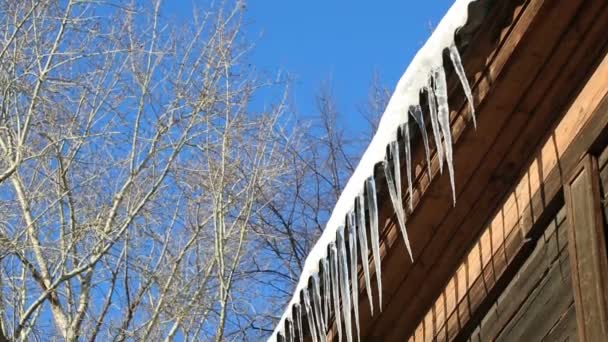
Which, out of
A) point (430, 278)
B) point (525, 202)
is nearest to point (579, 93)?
point (525, 202)

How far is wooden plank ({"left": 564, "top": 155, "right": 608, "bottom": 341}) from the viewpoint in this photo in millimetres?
2967

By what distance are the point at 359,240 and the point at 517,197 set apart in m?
0.63

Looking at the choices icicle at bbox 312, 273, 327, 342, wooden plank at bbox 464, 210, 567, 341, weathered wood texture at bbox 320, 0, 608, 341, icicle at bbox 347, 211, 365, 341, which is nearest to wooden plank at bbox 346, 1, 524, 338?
weathered wood texture at bbox 320, 0, 608, 341

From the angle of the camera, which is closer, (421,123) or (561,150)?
(421,123)

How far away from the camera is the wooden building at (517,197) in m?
3.12

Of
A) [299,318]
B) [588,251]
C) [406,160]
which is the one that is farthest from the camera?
[299,318]

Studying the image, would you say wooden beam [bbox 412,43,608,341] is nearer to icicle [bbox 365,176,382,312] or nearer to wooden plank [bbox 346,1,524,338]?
wooden plank [bbox 346,1,524,338]

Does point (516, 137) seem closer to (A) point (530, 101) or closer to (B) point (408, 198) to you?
(A) point (530, 101)

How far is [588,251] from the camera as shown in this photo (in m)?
3.10

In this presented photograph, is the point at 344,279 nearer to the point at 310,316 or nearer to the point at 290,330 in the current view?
the point at 310,316

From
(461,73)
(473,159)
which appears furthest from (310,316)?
(461,73)

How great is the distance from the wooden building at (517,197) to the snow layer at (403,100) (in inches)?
2.2

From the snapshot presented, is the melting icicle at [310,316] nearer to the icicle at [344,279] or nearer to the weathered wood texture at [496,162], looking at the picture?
the icicle at [344,279]

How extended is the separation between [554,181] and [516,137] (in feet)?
0.78
